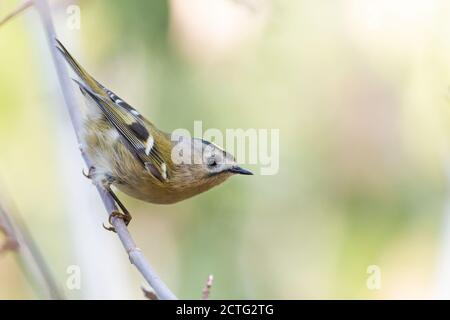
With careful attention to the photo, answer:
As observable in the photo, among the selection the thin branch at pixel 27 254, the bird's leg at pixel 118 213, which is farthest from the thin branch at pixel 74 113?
the thin branch at pixel 27 254

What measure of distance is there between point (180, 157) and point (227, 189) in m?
0.38

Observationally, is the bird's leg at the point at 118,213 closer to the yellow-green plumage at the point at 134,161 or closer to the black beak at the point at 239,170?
the yellow-green plumage at the point at 134,161

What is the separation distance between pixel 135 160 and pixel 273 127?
20.5 inches

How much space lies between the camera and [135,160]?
1.65 metres

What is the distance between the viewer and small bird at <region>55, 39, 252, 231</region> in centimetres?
163

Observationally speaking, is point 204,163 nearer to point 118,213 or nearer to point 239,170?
point 239,170

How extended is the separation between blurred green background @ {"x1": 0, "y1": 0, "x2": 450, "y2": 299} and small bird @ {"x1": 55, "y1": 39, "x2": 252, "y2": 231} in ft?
0.60

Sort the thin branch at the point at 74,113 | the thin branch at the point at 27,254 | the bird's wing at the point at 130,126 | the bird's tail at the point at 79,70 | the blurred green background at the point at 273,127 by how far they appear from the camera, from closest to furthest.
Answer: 1. the thin branch at the point at 27,254
2. the thin branch at the point at 74,113
3. the bird's tail at the point at 79,70
4. the bird's wing at the point at 130,126
5. the blurred green background at the point at 273,127

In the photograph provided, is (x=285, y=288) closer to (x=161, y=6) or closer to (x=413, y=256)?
(x=413, y=256)

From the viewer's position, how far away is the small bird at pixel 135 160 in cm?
163

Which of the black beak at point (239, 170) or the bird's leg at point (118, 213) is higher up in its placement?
the black beak at point (239, 170)

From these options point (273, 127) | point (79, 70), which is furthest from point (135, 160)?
point (273, 127)

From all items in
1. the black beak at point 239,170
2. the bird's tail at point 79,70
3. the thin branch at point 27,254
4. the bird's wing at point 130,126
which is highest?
the bird's tail at point 79,70
